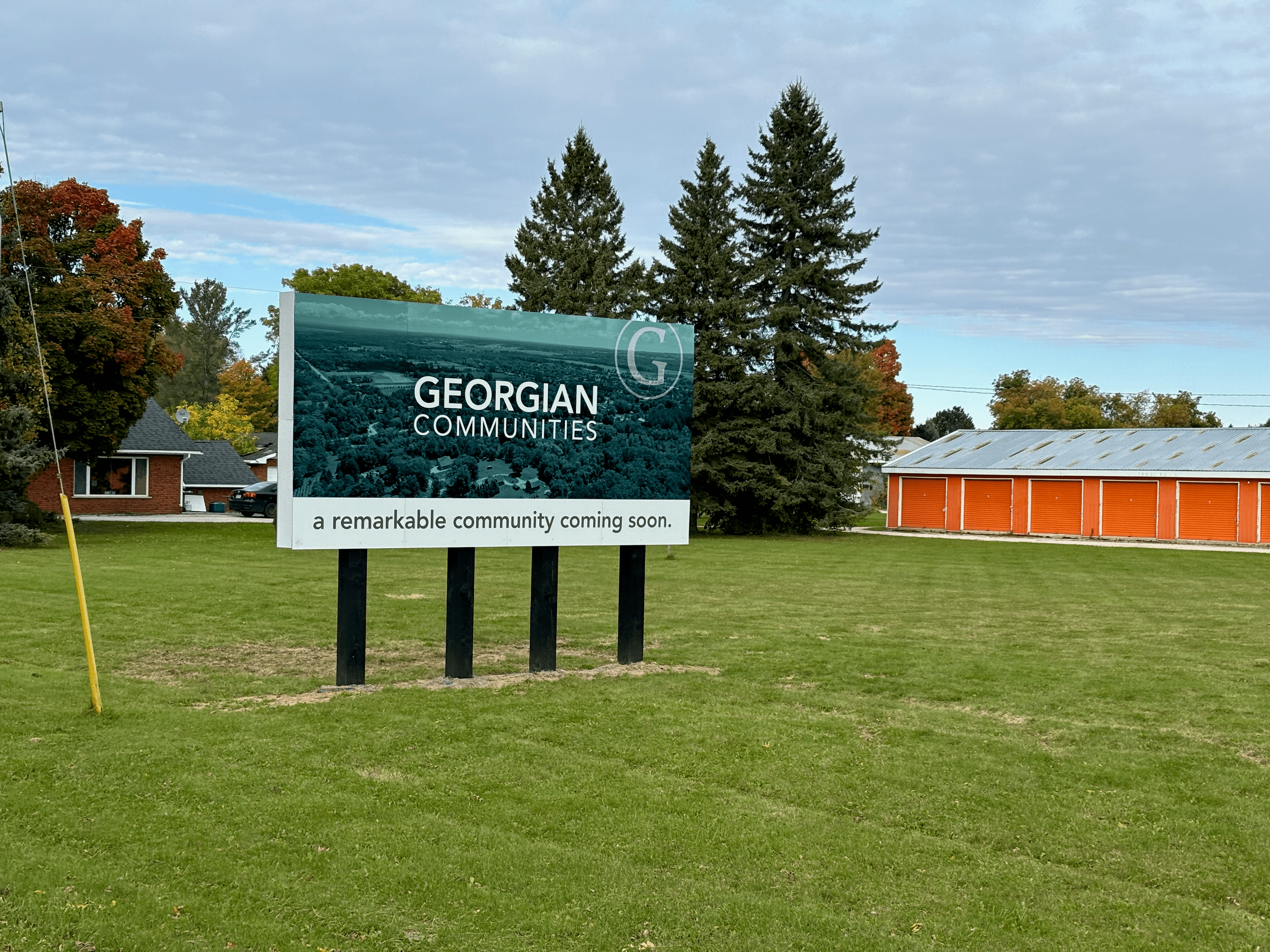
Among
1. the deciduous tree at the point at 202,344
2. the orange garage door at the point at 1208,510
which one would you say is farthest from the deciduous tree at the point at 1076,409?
the deciduous tree at the point at 202,344

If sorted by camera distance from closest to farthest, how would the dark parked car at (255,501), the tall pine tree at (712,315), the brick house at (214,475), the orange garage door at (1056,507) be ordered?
the tall pine tree at (712,315)
the orange garage door at (1056,507)
the dark parked car at (255,501)
the brick house at (214,475)

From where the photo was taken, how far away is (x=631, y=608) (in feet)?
39.7

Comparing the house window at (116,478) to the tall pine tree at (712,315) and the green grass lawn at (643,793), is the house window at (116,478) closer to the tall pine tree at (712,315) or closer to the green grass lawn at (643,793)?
the tall pine tree at (712,315)

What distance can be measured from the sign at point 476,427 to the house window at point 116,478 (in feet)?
130

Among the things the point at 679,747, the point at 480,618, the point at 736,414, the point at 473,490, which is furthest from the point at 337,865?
the point at 736,414

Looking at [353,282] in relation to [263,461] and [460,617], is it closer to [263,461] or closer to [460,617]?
[263,461]

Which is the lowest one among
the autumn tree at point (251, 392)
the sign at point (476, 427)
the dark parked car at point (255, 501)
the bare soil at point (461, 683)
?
the bare soil at point (461, 683)

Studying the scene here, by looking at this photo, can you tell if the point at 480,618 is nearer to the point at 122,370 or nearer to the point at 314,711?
the point at 314,711

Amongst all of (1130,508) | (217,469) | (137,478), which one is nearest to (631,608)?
(1130,508)

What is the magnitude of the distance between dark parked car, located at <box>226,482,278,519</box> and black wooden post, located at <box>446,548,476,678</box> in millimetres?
36774

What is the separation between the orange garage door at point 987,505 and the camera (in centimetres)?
4700

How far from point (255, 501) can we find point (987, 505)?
3024 cm

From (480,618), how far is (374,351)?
20.0 feet

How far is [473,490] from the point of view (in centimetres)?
1087
